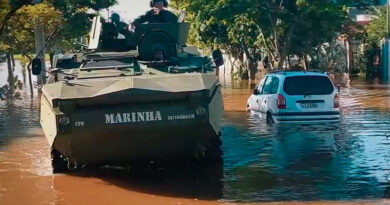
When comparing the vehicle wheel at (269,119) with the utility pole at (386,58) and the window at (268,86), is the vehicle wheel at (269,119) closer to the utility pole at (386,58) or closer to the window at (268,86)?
the window at (268,86)

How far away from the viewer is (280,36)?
1379 inches

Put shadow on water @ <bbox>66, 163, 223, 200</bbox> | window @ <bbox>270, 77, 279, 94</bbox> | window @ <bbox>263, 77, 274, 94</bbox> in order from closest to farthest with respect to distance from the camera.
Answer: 1. shadow on water @ <bbox>66, 163, 223, 200</bbox>
2. window @ <bbox>270, 77, 279, 94</bbox>
3. window @ <bbox>263, 77, 274, 94</bbox>

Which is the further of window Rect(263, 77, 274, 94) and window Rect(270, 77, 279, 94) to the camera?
window Rect(263, 77, 274, 94)

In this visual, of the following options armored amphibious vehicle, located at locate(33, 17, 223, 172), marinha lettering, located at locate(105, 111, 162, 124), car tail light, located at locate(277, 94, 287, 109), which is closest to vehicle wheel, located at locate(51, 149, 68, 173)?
armored amphibious vehicle, located at locate(33, 17, 223, 172)

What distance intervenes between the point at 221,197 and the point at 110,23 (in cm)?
542

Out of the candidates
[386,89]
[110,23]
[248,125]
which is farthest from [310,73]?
[386,89]

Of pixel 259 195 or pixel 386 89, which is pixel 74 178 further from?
pixel 386 89

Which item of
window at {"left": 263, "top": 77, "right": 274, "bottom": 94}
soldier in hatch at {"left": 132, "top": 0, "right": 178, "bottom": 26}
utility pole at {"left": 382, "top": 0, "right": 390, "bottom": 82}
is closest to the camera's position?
soldier in hatch at {"left": 132, "top": 0, "right": 178, "bottom": 26}

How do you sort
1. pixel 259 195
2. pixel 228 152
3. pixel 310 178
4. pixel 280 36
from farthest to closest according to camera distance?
pixel 280 36
pixel 228 152
pixel 310 178
pixel 259 195

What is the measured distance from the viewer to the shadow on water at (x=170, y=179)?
985cm

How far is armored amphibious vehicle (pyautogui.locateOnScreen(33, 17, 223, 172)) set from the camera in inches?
384

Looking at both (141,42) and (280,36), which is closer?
(141,42)

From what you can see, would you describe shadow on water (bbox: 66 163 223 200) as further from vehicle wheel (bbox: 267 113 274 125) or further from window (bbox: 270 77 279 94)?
vehicle wheel (bbox: 267 113 274 125)

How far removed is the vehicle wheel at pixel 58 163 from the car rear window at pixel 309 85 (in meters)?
6.27
